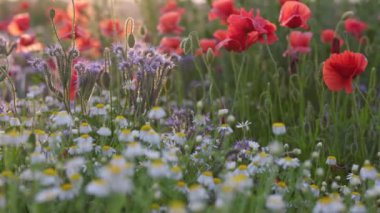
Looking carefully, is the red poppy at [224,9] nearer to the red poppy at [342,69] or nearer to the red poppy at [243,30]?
the red poppy at [243,30]

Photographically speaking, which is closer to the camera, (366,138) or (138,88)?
(138,88)

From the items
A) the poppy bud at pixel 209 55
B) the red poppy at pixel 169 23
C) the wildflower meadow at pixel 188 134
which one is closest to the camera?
the wildflower meadow at pixel 188 134

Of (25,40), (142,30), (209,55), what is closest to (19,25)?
(25,40)

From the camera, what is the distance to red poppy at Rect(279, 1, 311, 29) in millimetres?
3691

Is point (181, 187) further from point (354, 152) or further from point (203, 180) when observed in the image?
point (354, 152)

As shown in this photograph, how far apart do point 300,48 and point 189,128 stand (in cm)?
107

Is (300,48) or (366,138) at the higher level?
(300,48)

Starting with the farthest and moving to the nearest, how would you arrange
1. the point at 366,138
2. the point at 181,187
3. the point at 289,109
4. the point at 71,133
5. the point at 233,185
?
the point at 289,109 < the point at 366,138 < the point at 71,133 < the point at 181,187 < the point at 233,185

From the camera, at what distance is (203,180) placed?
256 centimetres

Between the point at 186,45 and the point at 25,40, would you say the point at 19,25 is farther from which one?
the point at 186,45

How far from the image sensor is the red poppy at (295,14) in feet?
12.1

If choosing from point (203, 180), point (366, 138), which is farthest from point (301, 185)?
point (366, 138)

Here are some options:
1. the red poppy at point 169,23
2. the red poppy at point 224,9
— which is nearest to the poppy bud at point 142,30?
the red poppy at point 169,23

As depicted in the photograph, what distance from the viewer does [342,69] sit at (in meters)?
3.36
